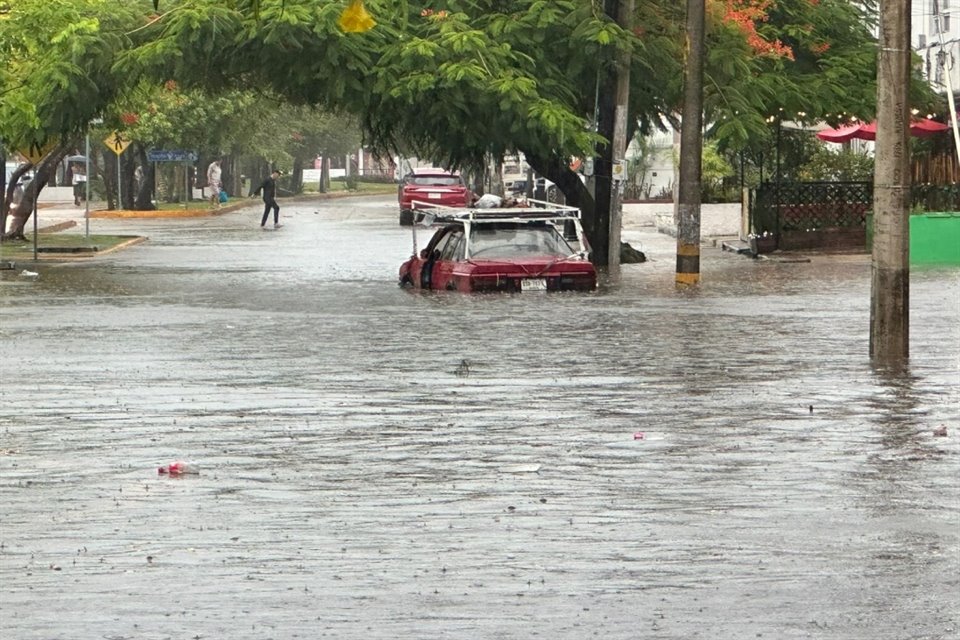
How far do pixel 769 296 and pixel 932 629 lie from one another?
2185cm

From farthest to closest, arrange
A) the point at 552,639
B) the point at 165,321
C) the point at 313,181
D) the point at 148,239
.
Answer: the point at 313,181, the point at 148,239, the point at 165,321, the point at 552,639

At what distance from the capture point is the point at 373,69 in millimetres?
34406

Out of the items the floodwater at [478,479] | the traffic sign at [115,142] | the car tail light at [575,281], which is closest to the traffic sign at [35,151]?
the traffic sign at [115,142]

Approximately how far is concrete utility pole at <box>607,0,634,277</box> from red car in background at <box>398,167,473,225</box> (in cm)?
2763

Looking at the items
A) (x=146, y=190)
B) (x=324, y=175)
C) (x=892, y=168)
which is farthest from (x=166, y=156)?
(x=892, y=168)

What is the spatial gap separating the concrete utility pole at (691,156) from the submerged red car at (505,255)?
2.57 m

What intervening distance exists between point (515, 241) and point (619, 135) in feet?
26.8

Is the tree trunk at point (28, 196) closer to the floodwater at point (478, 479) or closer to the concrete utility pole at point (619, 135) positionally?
the concrete utility pole at point (619, 135)

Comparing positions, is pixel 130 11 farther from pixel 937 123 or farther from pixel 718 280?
pixel 937 123

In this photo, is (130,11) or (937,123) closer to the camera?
(130,11)

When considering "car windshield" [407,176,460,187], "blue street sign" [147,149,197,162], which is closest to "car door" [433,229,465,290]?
"car windshield" [407,176,460,187]

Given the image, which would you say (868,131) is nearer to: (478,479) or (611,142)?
(611,142)

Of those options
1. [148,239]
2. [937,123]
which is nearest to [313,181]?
[148,239]

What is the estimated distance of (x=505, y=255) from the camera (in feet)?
97.0
